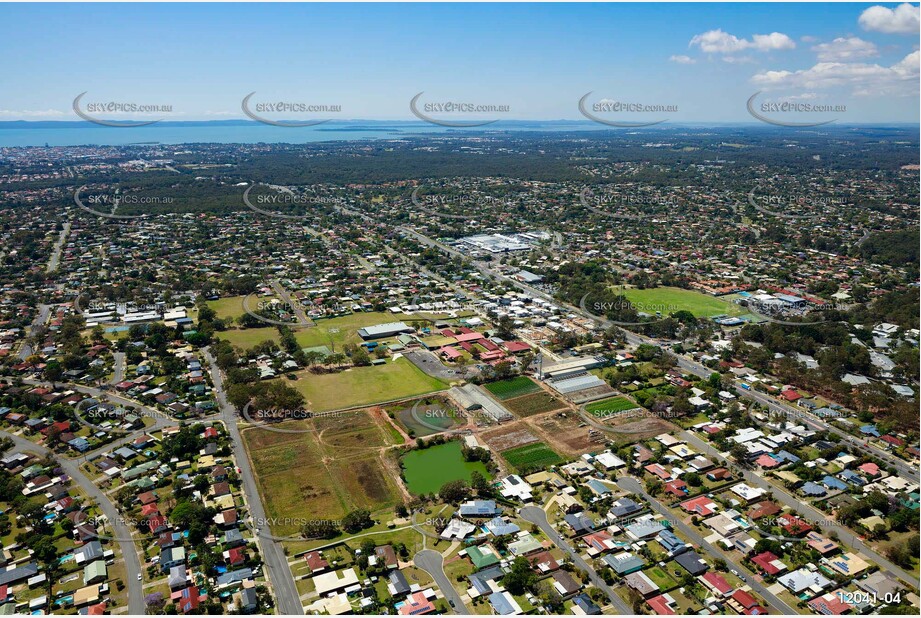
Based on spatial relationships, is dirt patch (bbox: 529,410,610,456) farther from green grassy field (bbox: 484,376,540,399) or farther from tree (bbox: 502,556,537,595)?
tree (bbox: 502,556,537,595)

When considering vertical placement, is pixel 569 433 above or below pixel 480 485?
below

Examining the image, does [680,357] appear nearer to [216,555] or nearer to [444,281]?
[444,281]

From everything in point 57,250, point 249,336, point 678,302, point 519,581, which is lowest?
point 519,581

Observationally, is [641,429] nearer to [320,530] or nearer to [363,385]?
[363,385]

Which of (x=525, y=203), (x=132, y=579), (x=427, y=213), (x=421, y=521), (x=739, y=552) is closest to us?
(x=132, y=579)

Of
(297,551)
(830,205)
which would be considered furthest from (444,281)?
(830,205)

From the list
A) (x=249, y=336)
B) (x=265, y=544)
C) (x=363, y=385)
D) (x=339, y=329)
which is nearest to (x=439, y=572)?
(x=265, y=544)

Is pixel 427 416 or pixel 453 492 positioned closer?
pixel 453 492
